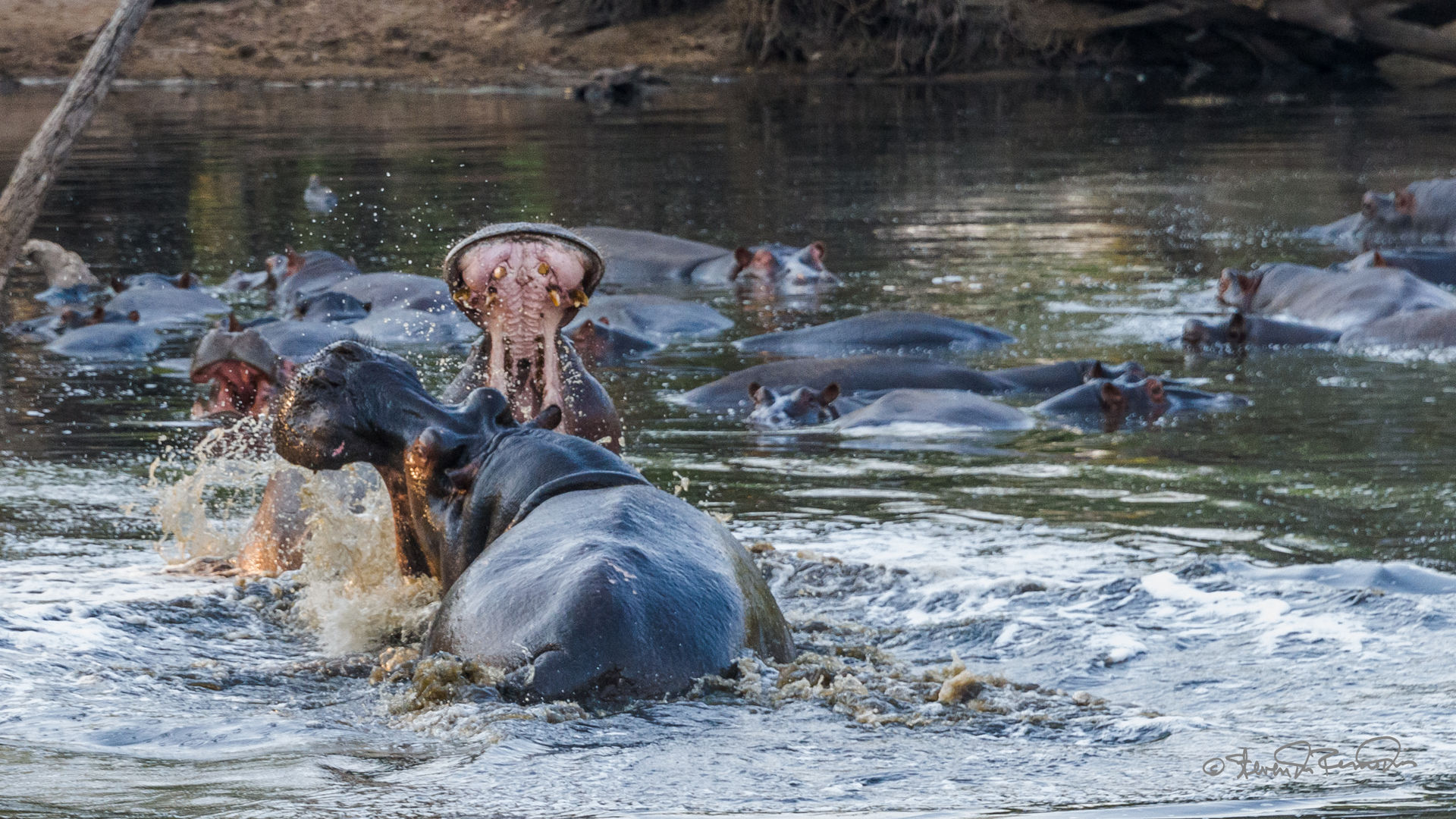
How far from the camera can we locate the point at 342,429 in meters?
3.61

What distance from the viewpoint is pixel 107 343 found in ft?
29.4

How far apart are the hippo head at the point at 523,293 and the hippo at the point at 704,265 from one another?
641cm

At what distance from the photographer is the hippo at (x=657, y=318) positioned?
9328mm

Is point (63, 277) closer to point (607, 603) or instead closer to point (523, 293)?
point (523, 293)

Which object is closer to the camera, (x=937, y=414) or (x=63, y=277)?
(x=937, y=414)

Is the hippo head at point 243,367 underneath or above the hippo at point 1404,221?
above

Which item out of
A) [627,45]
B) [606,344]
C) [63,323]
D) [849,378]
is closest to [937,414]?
[849,378]

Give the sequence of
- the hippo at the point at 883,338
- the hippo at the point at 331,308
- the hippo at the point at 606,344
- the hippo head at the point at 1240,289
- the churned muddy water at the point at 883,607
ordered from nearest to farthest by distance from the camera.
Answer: the churned muddy water at the point at 883,607
the hippo at the point at 606,344
the hippo at the point at 883,338
the hippo at the point at 331,308
the hippo head at the point at 1240,289

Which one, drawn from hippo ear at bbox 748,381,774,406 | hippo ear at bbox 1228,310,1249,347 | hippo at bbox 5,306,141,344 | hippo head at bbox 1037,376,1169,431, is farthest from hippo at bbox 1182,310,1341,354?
hippo at bbox 5,306,141,344

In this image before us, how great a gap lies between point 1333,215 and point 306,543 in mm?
10757

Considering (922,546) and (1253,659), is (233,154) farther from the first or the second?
(1253,659)

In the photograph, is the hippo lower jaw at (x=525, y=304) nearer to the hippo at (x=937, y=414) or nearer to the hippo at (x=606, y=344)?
the hippo at (x=937, y=414)

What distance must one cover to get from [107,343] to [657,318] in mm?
2516
